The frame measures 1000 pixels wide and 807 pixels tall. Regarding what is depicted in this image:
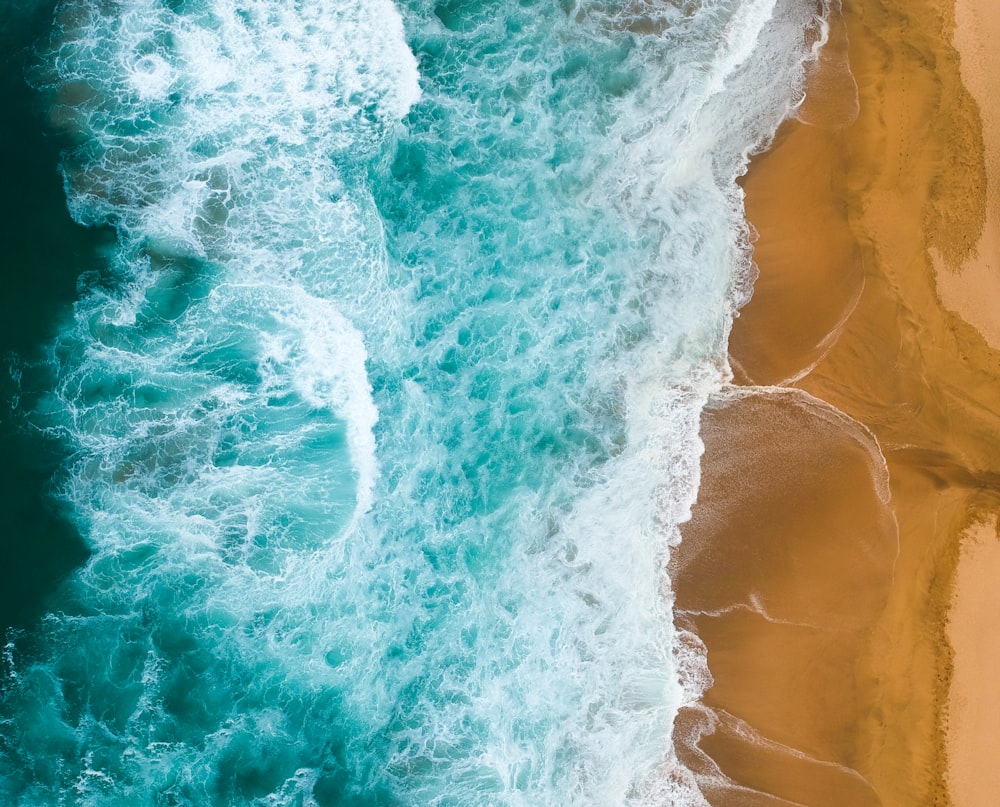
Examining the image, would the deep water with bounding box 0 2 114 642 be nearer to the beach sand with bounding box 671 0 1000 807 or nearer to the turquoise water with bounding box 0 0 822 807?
the turquoise water with bounding box 0 0 822 807

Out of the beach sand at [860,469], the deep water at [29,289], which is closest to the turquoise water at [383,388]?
the deep water at [29,289]

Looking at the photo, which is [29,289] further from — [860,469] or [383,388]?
[860,469]

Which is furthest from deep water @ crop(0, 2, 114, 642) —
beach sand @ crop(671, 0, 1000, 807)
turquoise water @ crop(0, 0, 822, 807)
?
beach sand @ crop(671, 0, 1000, 807)

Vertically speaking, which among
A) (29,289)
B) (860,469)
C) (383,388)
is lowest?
(383,388)

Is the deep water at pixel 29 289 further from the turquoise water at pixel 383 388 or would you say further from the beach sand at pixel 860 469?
the beach sand at pixel 860 469

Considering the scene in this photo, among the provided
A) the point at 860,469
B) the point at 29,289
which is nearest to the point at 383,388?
the point at 29,289

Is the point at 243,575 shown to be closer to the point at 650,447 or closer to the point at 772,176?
the point at 650,447
